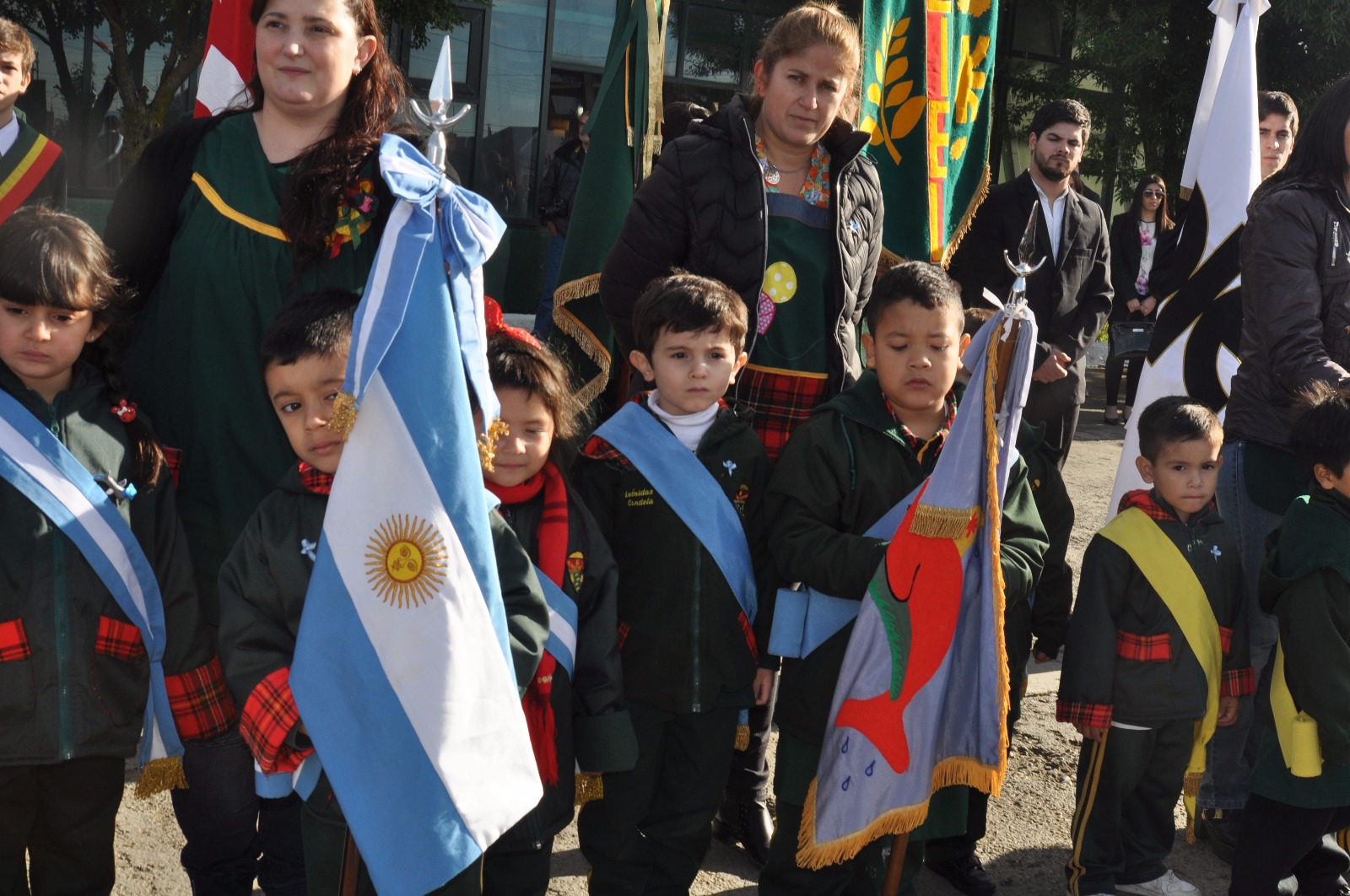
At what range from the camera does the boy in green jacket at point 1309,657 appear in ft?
10.4

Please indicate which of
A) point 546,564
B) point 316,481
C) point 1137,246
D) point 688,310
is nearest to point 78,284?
point 316,481

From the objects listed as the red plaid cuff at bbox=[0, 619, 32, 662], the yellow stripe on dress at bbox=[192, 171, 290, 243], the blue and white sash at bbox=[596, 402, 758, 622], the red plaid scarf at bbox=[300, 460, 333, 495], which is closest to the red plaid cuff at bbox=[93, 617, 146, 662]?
the red plaid cuff at bbox=[0, 619, 32, 662]

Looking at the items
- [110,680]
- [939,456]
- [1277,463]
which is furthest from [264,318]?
[1277,463]

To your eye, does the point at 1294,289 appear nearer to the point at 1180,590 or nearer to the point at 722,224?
the point at 1180,590

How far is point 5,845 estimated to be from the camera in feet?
8.38

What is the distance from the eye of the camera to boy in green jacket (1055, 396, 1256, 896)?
10.8ft

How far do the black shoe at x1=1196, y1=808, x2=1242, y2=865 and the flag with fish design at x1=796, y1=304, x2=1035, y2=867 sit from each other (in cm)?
142

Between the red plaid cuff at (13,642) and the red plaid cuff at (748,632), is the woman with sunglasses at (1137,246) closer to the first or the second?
the red plaid cuff at (748,632)

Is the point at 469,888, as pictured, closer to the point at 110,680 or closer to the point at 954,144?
the point at 110,680

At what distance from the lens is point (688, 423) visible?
3.03 m

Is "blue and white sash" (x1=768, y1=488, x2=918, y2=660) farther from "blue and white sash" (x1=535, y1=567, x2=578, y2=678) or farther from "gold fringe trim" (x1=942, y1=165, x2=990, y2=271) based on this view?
"gold fringe trim" (x1=942, y1=165, x2=990, y2=271)

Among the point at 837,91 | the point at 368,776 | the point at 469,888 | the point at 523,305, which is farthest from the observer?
the point at 523,305

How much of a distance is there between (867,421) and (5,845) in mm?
2056

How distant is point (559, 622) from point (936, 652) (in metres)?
0.83
